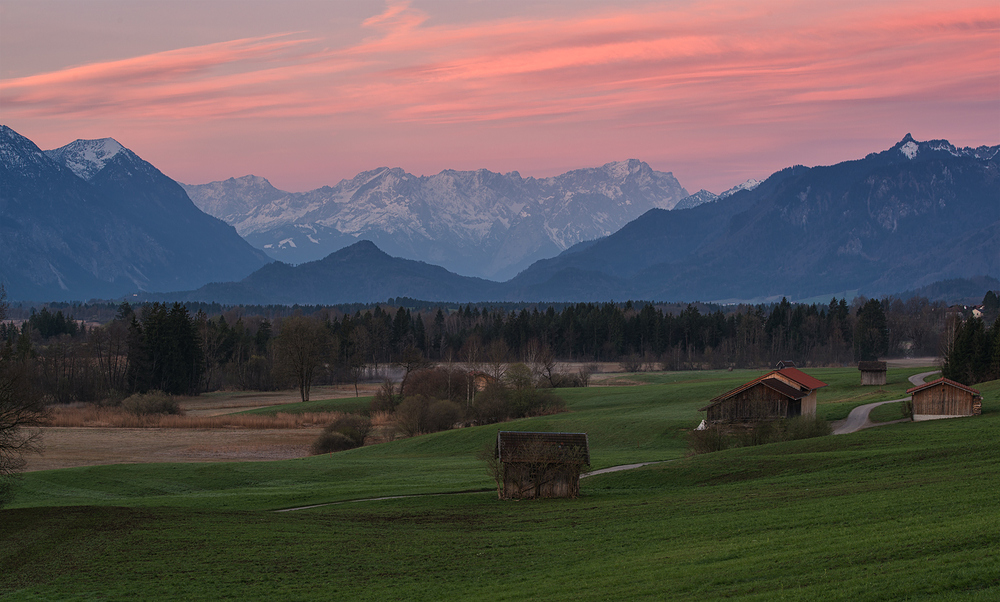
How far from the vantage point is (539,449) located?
46.2 metres

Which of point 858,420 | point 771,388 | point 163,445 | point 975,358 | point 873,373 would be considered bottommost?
point 163,445

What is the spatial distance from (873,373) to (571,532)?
69.7 m

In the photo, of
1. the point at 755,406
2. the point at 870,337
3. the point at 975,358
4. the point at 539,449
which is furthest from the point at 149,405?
the point at 870,337

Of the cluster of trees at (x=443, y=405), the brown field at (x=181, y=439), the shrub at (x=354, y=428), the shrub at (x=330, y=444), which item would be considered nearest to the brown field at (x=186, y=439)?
the brown field at (x=181, y=439)

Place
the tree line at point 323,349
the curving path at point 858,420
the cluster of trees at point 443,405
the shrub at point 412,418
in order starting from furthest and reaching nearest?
the tree line at point 323,349
the shrub at point 412,418
the cluster of trees at point 443,405
the curving path at point 858,420

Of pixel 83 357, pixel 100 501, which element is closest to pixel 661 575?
pixel 100 501

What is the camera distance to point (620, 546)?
30.0 m

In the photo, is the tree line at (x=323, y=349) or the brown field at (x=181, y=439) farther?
the tree line at (x=323, y=349)

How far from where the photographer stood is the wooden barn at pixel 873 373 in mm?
91875

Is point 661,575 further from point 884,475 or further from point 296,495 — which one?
point 296,495

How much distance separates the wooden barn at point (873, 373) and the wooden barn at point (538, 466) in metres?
57.2

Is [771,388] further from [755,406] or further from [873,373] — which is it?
[873,373]

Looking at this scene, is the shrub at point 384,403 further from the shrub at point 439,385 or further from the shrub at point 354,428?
the shrub at point 354,428

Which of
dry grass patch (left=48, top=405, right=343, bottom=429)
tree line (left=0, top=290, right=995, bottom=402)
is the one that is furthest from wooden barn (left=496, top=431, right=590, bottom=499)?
dry grass patch (left=48, top=405, right=343, bottom=429)
